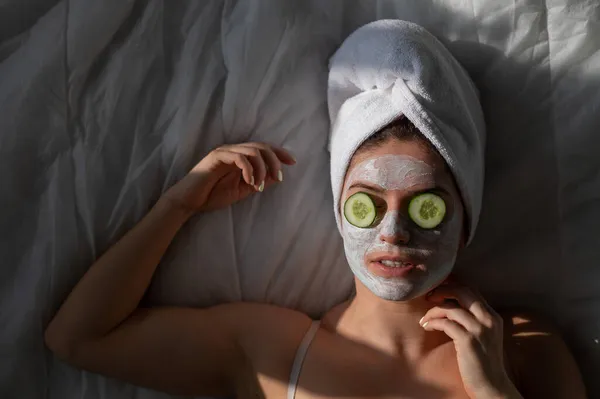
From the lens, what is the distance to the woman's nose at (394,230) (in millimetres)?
1039

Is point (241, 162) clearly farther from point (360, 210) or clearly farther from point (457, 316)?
point (457, 316)

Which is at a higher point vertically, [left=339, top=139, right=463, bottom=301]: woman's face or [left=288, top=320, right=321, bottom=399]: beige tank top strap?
[left=339, top=139, right=463, bottom=301]: woman's face

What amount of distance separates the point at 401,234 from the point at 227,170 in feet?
1.10

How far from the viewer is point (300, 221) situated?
1271 mm

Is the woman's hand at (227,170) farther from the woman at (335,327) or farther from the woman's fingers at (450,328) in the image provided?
the woman's fingers at (450,328)

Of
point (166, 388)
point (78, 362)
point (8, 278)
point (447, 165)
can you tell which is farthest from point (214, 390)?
point (447, 165)

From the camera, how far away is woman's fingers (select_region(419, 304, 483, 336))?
3.61 feet

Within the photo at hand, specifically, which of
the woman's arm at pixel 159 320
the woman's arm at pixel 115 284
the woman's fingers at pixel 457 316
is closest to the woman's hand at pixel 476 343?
the woman's fingers at pixel 457 316

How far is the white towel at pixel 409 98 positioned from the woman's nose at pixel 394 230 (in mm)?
118

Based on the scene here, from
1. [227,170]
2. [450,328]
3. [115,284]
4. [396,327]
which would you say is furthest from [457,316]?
[115,284]

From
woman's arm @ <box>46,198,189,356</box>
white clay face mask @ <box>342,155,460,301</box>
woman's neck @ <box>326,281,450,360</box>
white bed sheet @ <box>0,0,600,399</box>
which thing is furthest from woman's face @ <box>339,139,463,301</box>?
woman's arm @ <box>46,198,189,356</box>

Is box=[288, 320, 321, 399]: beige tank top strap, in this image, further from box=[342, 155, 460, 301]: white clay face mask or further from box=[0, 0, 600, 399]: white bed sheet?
box=[342, 155, 460, 301]: white clay face mask

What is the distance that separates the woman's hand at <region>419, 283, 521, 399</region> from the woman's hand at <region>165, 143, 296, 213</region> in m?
0.35

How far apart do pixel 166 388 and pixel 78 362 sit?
0.15 metres
